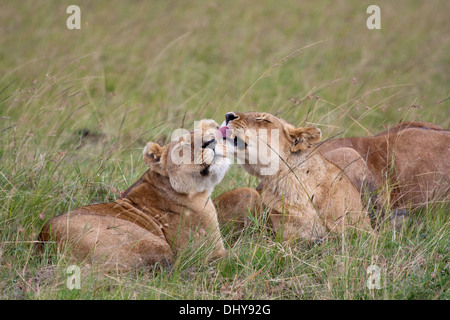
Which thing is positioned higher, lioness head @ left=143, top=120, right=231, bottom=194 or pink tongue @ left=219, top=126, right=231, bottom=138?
pink tongue @ left=219, top=126, right=231, bottom=138

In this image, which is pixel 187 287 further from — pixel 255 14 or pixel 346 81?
pixel 255 14

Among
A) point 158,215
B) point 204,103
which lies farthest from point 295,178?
point 204,103

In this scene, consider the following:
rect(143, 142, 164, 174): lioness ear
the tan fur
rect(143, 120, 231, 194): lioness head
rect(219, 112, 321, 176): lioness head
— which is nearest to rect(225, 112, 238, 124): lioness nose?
rect(219, 112, 321, 176): lioness head

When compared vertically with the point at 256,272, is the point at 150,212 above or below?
above

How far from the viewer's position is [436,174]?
17.2 feet

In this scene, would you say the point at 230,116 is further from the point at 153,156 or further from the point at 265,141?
the point at 153,156

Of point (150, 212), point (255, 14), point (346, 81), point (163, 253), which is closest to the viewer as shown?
point (163, 253)

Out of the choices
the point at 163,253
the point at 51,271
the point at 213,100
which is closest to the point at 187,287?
the point at 163,253

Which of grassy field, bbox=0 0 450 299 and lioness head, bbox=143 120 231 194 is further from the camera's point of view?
lioness head, bbox=143 120 231 194

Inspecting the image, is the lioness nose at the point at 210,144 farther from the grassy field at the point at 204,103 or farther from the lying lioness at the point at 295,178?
the grassy field at the point at 204,103

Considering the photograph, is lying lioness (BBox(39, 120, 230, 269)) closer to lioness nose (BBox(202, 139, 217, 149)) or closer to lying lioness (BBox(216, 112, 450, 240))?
lioness nose (BBox(202, 139, 217, 149))

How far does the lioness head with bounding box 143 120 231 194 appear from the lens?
4.63 metres
